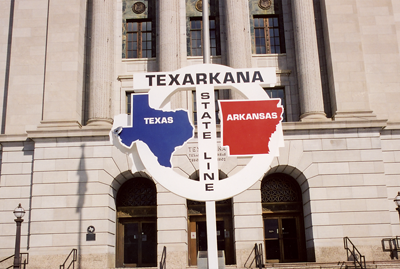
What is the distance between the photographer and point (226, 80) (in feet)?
49.1

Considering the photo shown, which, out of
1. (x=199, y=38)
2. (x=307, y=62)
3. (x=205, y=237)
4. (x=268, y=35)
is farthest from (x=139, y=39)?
(x=205, y=237)

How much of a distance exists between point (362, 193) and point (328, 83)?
20.0 feet

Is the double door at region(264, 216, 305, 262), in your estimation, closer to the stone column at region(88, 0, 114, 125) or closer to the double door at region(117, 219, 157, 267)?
the double door at region(117, 219, 157, 267)

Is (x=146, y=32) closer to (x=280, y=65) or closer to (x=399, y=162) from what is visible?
(x=280, y=65)

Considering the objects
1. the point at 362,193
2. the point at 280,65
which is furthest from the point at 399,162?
the point at 280,65

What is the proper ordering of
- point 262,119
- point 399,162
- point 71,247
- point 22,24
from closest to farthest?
point 262,119
point 71,247
point 399,162
point 22,24

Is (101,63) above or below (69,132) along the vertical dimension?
above

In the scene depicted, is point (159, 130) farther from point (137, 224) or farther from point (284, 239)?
point (284, 239)

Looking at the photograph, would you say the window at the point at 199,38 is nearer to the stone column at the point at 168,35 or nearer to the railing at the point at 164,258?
the stone column at the point at 168,35

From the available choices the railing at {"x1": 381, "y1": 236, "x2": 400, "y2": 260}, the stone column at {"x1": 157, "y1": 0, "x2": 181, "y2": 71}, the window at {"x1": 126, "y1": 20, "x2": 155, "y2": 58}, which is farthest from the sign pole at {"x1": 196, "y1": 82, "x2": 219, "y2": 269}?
the window at {"x1": 126, "y1": 20, "x2": 155, "y2": 58}

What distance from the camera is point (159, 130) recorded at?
14.5 meters

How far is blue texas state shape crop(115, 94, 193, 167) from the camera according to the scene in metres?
14.4

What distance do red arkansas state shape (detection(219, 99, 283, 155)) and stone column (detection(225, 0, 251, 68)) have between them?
425 inches

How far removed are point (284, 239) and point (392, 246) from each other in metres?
5.11
